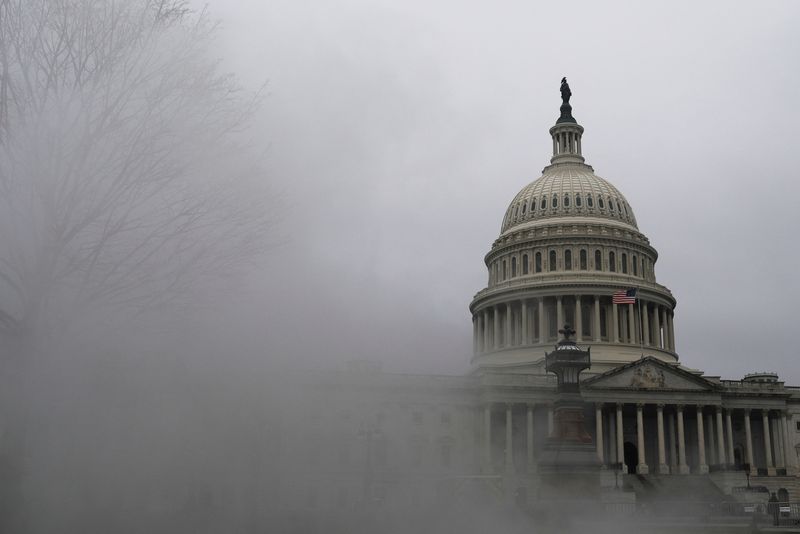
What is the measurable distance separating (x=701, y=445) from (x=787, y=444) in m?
9.69

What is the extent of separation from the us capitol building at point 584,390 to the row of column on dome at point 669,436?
0.37ft

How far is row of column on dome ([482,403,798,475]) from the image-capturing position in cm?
6394

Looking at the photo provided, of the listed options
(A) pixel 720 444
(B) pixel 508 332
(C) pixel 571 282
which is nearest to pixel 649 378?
(A) pixel 720 444

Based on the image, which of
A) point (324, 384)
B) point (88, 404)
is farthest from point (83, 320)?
point (324, 384)

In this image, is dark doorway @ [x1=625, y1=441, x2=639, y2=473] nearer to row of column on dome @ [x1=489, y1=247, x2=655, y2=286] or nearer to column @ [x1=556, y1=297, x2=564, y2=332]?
column @ [x1=556, y1=297, x2=564, y2=332]

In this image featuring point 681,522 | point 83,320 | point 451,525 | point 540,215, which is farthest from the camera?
point 540,215

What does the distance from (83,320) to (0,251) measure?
1752mm

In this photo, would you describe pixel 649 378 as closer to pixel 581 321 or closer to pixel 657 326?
pixel 581 321

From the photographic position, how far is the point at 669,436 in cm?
6781

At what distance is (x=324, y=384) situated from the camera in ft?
55.3

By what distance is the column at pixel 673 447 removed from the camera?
66.0 meters

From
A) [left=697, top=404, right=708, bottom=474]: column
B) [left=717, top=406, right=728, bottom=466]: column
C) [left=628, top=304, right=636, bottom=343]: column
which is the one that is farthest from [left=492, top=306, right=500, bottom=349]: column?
[left=717, top=406, right=728, bottom=466]: column

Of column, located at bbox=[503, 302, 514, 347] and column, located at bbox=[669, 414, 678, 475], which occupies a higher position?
column, located at bbox=[503, 302, 514, 347]

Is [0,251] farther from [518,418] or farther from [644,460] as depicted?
[644,460]
